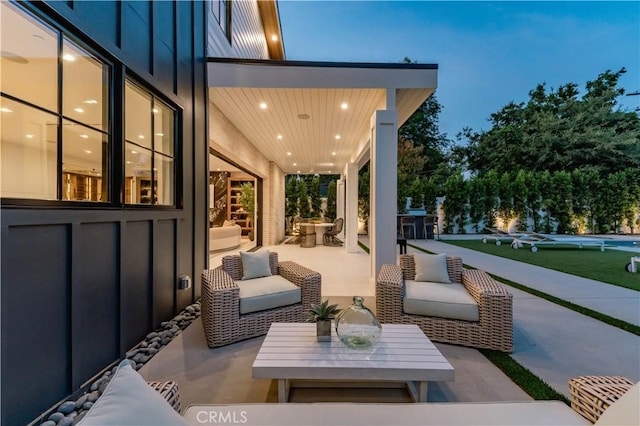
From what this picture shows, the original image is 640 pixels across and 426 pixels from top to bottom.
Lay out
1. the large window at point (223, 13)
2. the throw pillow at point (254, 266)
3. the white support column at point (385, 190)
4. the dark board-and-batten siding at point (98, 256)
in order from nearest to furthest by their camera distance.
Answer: the dark board-and-batten siding at point (98, 256), the throw pillow at point (254, 266), the white support column at point (385, 190), the large window at point (223, 13)

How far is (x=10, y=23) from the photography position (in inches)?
65.0

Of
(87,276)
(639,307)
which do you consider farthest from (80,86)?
(639,307)

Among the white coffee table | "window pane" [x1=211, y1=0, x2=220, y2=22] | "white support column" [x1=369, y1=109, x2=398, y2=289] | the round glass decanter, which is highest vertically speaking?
"window pane" [x1=211, y1=0, x2=220, y2=22]

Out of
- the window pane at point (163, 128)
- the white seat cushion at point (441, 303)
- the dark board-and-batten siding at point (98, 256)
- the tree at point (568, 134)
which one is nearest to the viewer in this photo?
the dark board-and-batten siding at point (98, 256)

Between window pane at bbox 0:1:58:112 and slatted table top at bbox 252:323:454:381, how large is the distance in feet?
6.70

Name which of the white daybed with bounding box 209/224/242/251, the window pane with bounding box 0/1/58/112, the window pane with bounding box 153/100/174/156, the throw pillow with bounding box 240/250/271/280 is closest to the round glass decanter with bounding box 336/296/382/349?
the throw pillow with bounding box 240/250/271/280

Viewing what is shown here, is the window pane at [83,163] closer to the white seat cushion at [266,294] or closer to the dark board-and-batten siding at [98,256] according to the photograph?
the dark board-and-batten siding at [98,256]

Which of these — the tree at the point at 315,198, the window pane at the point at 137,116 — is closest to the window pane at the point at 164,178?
the window pane at the point at 137,116

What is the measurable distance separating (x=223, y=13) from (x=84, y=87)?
4.16m

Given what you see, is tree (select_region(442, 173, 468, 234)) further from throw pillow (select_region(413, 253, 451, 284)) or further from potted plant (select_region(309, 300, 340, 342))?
potted plant (select_region(309, 300, 340, 342))

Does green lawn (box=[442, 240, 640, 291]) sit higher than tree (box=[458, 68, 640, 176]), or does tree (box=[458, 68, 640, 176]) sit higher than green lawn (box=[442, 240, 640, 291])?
tree (box=[458, 68, 640, 176])

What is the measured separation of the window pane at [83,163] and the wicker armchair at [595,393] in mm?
2992

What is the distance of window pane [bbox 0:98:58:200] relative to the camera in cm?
163

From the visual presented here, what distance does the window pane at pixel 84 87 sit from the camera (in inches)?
78.2
